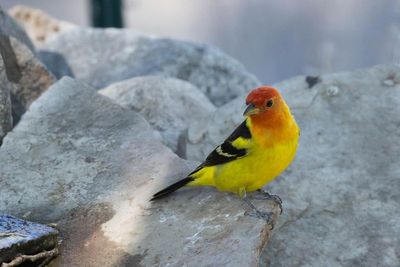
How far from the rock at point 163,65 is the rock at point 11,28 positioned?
29.5 inches

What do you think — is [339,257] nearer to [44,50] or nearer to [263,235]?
[263,235]

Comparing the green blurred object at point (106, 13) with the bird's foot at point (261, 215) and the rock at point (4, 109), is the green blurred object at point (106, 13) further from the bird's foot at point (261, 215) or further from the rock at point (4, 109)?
the bird's foot at point (261, 215)

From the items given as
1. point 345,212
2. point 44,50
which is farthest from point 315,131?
point 44,50

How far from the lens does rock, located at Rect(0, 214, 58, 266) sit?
3.27m

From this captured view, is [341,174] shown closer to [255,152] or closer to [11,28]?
[255,152]

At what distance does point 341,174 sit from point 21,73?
248 centimetres

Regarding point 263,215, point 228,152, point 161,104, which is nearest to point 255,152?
point 228,152

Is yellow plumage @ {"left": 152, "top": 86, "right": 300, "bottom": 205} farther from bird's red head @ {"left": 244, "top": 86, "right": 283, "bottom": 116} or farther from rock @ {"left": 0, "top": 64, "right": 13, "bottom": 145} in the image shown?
rock @ {"left": 0, "top": 64, "right": 13, "bottom": 145}

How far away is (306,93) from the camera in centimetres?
509

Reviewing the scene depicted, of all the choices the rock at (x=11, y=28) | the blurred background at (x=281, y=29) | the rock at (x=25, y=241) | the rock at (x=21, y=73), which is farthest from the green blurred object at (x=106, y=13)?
the rock at (x=25, y=241)

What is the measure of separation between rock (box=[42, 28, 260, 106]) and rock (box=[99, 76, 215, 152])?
0.92 meters

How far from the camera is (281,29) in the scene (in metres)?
9.14

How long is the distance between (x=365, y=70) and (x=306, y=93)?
45 cm

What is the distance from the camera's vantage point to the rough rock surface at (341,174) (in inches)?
163
